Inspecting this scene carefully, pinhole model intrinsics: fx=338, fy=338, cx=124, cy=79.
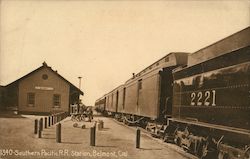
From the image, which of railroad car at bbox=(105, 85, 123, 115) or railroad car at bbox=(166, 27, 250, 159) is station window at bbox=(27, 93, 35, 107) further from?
railroad car at bbox=(166, 27, 250, 159)

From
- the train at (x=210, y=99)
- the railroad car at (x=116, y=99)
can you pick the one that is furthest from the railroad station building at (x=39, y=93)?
the train at (x=210, y=99)

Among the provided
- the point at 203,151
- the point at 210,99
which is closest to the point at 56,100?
the point at 203,151

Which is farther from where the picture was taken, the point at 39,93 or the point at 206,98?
the point at 39,93

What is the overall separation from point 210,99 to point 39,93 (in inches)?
978

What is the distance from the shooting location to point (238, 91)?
631cm

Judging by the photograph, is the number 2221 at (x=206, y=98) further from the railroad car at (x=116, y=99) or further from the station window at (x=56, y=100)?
the station window at (x=56, y=100)

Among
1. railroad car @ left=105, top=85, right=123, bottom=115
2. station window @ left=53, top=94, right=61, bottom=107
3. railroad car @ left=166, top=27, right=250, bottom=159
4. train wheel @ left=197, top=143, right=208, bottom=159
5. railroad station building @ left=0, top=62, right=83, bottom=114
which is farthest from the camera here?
station window @ left=53, top=94, right=61, bottom=107

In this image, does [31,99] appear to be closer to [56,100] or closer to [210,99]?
[56,100]

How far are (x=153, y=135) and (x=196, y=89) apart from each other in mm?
5812

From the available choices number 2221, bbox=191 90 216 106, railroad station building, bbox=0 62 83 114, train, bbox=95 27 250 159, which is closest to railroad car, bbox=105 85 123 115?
railroad station building, bbox=0 62 83 114

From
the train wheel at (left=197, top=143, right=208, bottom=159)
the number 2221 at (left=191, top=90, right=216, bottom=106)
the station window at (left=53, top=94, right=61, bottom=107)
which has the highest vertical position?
the number 2221 at (left=191, top=90, right=216, bottom=106)

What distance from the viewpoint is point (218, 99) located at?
7184mm

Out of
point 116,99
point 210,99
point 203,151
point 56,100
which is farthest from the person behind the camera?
point 56,100

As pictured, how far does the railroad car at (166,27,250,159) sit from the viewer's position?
20.4 feet
